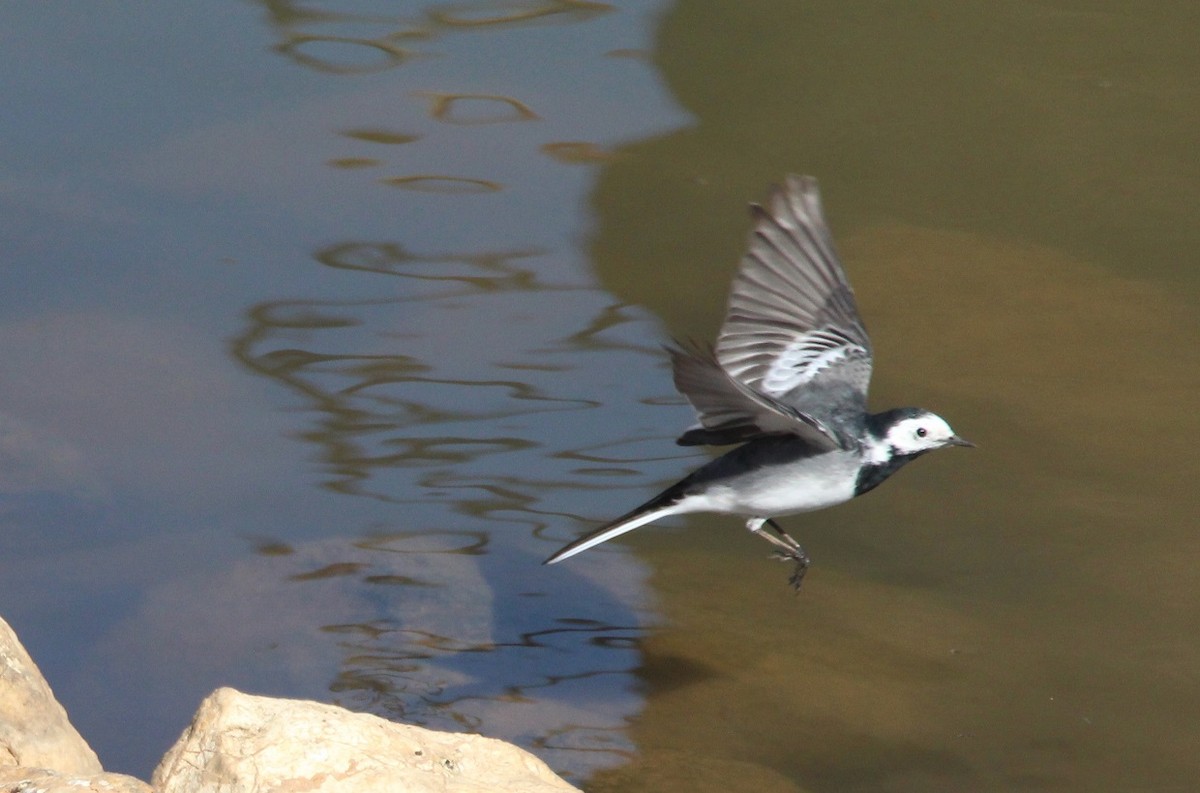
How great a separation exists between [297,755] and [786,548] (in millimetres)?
3071

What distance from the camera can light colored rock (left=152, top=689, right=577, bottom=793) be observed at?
12.7 feet

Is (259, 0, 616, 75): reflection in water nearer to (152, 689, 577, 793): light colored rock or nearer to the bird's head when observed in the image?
the bird's head

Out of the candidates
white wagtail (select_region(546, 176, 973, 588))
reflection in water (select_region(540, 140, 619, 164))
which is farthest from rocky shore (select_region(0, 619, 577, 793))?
reflection in water (select_region(540, 140, 619, 164))

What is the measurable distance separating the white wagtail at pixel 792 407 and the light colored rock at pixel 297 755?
185cm

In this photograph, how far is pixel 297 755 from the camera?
12.8 feet

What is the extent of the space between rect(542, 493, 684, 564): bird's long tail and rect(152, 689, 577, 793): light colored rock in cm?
195

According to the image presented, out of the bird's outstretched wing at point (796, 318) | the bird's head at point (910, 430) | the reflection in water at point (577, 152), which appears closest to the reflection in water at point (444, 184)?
the reflection in water at point (577, 152)

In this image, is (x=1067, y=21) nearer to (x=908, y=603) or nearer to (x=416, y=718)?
(x=908, y=603)

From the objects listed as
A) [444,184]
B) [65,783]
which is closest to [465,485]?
[444,184]

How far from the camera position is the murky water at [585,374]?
596cm

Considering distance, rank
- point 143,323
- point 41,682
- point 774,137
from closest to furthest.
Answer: point 41,682, point 143,323, point 774,137

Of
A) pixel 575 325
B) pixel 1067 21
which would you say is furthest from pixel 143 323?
pixel 1067 21

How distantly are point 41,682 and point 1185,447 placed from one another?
5.44 metres

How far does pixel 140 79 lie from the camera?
10273 mm
